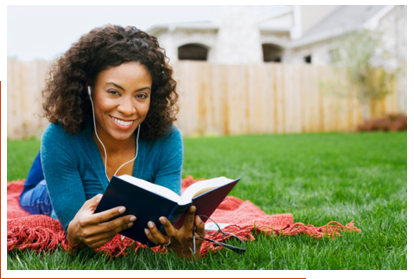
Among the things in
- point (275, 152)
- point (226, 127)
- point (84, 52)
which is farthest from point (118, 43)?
point (226, 127)

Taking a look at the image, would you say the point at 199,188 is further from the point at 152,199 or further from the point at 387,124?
the point at 387,124

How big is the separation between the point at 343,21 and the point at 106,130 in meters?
14.0

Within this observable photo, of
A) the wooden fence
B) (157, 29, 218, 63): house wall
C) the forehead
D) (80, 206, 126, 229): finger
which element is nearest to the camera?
(80, 206, 126, 229): finger

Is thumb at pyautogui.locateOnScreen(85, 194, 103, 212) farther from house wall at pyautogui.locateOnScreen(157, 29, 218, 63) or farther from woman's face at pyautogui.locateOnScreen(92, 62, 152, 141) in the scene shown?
house wall at pyautogui.locateOnScreen(157, 29, 218, 63)

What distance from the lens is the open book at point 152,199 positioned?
4.25 ft

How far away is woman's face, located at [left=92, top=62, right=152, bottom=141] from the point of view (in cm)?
167

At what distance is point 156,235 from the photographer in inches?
58.2

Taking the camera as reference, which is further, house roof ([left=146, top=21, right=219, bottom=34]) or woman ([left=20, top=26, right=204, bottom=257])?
house roof ([left=146, top=21, right=219, bottom=34])

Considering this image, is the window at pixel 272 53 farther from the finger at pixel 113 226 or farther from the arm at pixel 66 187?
the finger at pixel 113 226

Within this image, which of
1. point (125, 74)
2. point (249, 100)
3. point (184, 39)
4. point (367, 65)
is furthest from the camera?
point (184, 39)

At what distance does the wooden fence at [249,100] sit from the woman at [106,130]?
24.4 ft

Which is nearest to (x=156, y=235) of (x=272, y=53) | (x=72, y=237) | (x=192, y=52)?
(x=72, y=237)

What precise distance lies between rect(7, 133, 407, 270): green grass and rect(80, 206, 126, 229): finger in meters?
0.21

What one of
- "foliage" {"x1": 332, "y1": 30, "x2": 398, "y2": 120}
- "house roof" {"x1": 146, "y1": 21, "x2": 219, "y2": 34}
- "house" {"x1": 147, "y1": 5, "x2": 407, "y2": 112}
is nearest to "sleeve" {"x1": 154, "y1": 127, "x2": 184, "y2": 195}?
"house" {"x1": 147, "y1": 5, "x2": 407, "y2": 112}
